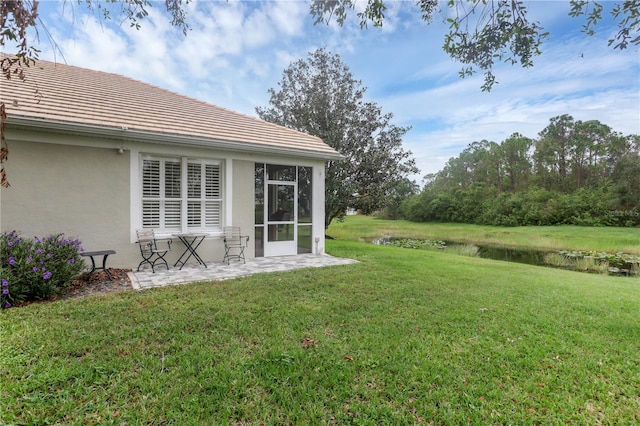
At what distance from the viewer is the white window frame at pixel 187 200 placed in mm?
7418

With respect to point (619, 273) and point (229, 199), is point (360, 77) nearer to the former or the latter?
point (229, 199)

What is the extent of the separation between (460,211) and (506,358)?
39.0 meters

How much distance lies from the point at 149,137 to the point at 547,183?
135 feet

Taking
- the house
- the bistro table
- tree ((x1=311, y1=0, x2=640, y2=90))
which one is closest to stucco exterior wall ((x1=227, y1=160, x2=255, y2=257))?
the house

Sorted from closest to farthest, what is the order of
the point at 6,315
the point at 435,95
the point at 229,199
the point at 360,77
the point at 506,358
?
the point at 506,358 → the point at 6,315 → the point at 229,199 → the point at 435,95 → the point at 360,77

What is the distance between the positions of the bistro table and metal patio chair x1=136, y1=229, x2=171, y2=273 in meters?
0.35

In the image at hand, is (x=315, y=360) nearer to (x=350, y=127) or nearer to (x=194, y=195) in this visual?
(x=194, y=195)

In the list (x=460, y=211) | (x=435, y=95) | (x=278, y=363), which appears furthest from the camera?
(x=460, y=211)

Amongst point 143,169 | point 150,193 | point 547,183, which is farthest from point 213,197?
point 547,183

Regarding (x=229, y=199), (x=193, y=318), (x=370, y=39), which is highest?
(x=370, y=39)

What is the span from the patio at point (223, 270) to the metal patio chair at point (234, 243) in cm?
27

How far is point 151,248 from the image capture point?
708 centimetres

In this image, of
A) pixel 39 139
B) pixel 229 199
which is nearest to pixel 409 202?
pixel 229 199

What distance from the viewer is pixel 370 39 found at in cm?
588
